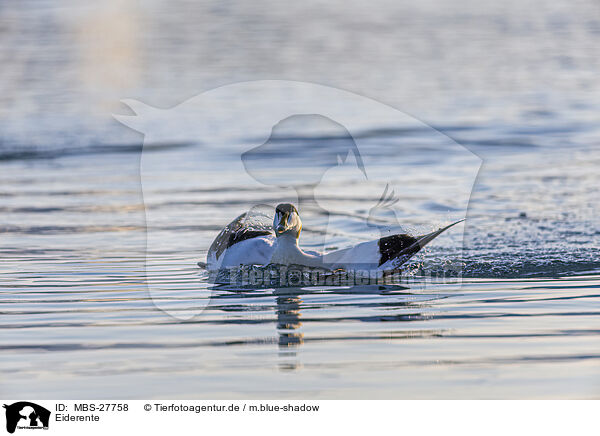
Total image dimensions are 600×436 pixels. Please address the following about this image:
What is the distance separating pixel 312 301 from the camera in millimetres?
8141

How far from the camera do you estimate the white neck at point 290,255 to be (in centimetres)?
894

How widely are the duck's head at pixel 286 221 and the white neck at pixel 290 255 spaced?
41mm

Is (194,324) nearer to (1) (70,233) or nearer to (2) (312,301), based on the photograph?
(2) (312,301)

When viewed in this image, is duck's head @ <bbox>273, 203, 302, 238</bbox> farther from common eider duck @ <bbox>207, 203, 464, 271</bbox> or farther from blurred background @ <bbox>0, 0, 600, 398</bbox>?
blurred background @ <bbox>0, 0, 600, 398</bbox>

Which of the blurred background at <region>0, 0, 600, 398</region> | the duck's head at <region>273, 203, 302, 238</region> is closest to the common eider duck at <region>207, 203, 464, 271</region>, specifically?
the duck's head at <region>273, 203, 302, 238</region>

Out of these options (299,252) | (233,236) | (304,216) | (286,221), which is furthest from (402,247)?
(304,216)

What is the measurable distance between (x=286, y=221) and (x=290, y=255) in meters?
0.30

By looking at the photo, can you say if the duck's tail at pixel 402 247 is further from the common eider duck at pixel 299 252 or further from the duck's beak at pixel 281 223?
the duck's beak at pixel 281 223

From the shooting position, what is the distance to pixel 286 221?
8.91m

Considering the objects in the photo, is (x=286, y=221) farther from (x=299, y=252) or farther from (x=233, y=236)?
(x=233, y=236)

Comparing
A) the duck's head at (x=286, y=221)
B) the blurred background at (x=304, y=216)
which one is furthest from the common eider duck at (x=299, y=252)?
the blurred background at (x=304, y=216)

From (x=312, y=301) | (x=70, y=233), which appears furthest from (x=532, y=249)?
(x=70, y=233)

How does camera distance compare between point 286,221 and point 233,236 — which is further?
point 233,236

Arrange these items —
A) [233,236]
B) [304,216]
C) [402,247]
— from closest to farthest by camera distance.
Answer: [402,247]
[233,236]
[304,216]
